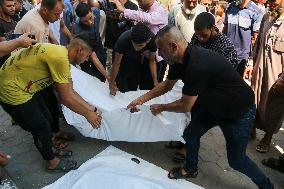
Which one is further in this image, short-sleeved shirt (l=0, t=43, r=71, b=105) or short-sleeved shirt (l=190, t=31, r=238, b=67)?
short-sleeved shirt (l=190, t=31, r=238, b=67)

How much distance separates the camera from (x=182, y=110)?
9.58ft

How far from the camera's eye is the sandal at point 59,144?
153 inches

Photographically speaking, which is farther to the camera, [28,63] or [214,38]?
[214,38]

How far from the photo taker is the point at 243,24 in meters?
4.51

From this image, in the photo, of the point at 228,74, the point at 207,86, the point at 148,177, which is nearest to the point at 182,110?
the point at 207,86

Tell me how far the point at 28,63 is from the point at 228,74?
176cm

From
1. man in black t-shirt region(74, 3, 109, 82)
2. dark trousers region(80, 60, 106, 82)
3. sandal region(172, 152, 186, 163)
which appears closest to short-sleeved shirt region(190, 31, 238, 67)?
sandal region(172, 152, 186, 163)

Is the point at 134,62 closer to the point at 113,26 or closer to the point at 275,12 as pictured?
the point at 113,26

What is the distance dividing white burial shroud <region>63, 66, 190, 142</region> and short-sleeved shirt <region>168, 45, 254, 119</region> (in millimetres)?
631

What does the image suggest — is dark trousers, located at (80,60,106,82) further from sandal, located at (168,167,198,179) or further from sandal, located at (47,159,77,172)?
sandal, located at (168,167,198,179)

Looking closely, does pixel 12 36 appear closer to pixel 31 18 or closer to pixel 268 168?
pixel 31 18

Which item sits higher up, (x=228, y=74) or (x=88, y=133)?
(x=228, y=74)

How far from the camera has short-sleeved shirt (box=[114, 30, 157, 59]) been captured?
12.8 ft

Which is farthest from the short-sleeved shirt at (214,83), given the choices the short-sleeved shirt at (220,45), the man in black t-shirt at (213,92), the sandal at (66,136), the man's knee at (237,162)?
the sandal at (66,136)
